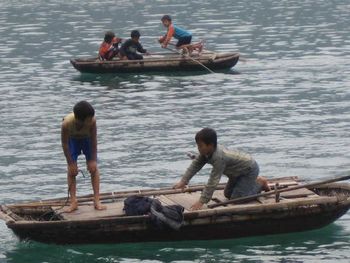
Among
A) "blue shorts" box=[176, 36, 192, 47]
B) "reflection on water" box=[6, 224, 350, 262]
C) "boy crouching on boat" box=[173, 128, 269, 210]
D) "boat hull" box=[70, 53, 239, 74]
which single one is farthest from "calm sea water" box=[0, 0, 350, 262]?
"blue shorts" box=[176, 36, 192, 47]

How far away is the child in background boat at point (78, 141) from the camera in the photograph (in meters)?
12.3

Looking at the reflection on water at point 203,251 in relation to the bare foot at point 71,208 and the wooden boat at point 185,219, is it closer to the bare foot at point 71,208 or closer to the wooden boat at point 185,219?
the wooden boat at point 185,219

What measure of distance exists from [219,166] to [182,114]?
9.24m

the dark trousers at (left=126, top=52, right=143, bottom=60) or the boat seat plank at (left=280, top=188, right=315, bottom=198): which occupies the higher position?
the boat seat plank at (left=280, top=188, right=315, bottom=198)

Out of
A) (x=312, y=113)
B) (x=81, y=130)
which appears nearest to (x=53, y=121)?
(x=312, y=113)

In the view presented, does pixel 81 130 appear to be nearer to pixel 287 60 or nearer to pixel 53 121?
A: pixel 53 121

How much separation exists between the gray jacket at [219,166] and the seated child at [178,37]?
14.5 m

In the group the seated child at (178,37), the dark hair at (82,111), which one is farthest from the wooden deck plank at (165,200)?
the seated child at (178,37)

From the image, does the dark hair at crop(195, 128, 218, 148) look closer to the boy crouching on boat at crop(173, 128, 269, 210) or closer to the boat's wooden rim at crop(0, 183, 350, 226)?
the boy crouching on boat at crop(173, 128, 269, 210)

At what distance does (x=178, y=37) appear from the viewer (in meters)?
27.3

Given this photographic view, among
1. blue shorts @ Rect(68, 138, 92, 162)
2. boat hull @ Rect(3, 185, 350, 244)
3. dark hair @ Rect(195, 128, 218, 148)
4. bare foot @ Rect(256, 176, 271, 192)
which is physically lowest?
boat hull @ Rect(3, 185, 350, 244)

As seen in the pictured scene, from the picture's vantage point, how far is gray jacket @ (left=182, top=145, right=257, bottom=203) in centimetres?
1215

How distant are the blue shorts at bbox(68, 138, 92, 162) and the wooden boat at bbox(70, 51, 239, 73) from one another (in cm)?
1335

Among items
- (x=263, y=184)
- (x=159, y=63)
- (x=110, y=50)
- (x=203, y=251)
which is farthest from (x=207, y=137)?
(x=110, y=50)
